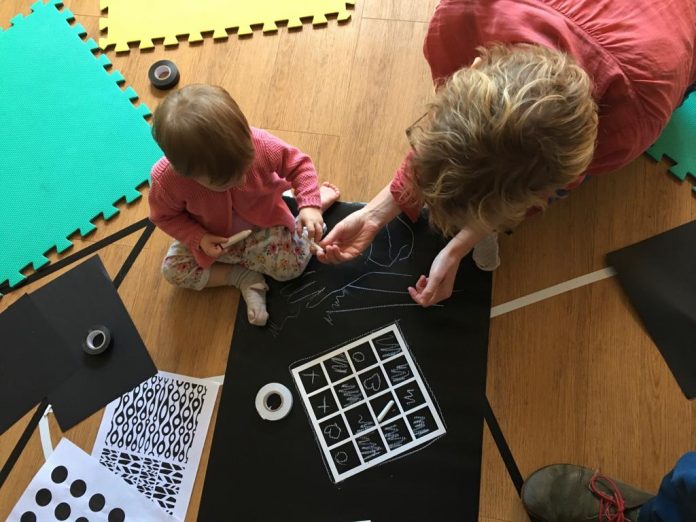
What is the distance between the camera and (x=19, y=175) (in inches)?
48.9

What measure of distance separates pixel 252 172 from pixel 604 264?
0.70m

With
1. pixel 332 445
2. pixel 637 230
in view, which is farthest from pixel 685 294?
pixel 332 445

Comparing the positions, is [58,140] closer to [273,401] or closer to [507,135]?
[273,401]

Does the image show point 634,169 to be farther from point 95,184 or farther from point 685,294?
point 95,184

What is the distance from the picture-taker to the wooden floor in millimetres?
996

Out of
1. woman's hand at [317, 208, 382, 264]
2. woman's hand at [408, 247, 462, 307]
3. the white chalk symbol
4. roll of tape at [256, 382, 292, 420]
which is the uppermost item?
woman's hand at [317, 208, 382, 264]

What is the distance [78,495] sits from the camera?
103 cm

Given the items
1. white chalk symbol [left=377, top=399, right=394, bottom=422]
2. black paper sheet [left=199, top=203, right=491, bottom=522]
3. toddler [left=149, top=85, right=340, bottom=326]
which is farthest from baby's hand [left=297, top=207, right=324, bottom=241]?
white chalk symbol [left=377, top=399, right=394, bottom=422]

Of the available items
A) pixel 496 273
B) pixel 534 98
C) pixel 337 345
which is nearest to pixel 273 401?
pixel 337 345

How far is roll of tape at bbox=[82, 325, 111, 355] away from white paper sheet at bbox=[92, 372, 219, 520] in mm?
106

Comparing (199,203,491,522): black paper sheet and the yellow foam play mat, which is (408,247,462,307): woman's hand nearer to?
(199,203,491,522): black paper sheet

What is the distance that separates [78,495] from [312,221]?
2.21ft

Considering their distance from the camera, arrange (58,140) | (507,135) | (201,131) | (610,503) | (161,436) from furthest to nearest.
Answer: (58,140) → (161,436) → (610,503) → (201,131) → (507,135)

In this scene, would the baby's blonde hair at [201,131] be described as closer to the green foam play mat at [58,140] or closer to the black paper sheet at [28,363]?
the green foam play mat at [58,140]
